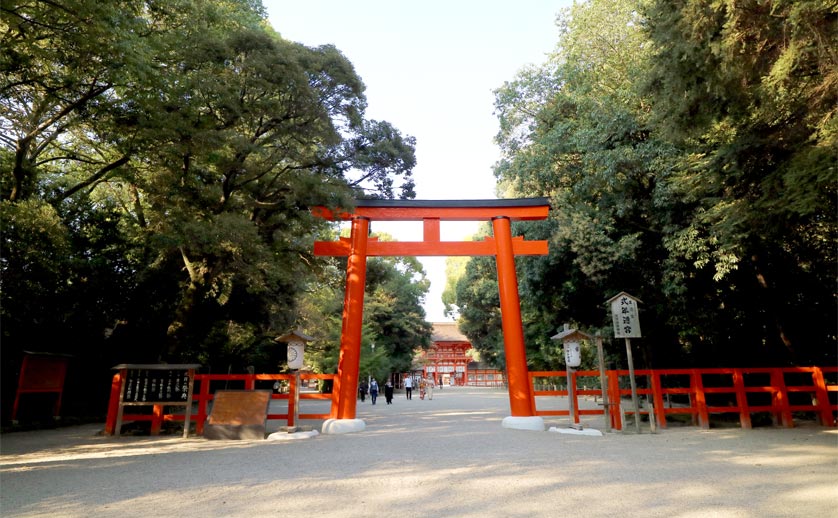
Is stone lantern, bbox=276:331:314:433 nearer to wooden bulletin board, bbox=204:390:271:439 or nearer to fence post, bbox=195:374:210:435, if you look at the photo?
wooden bulletin board, bbox=204:390:271:439

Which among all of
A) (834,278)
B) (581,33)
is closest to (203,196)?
(581,33)

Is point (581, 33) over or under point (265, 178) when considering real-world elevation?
over

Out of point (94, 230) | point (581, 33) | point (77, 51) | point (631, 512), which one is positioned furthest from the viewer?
point (581, 33)

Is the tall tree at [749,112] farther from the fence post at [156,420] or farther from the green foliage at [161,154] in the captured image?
the fence post at [156,420]

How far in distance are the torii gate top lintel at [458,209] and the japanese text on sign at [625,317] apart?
9.19 ft

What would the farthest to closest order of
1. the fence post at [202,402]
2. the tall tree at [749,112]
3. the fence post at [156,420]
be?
1. the fence post at [156,420]
2. the fence post at [202,402]
3. the tall tree at [749,112]

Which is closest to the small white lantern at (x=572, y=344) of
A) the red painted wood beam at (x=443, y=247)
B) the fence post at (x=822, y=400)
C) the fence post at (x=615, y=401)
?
the fence post at (x=615, y=401)

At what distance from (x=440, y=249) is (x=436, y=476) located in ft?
19.7

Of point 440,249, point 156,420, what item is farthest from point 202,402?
point 440,249

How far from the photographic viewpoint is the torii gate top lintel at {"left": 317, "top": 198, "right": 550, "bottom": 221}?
A: 1012 centimetres

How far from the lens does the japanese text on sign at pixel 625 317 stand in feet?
27.1

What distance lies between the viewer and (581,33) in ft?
41.1

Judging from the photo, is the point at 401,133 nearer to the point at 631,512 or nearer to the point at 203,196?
the point at 203,196

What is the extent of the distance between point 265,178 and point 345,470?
6.00 meters
